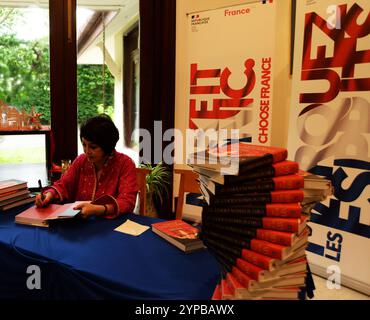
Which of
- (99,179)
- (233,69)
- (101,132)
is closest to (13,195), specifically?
(99,179)

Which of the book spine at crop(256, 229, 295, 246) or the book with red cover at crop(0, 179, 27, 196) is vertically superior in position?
the book spine at crop(256, 229, 295, 246)

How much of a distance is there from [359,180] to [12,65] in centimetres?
304

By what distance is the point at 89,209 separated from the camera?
5.49ft

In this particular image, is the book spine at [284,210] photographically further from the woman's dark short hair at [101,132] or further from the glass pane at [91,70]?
the glass pane at [91,70]

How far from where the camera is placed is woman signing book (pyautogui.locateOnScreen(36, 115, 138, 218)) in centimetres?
176

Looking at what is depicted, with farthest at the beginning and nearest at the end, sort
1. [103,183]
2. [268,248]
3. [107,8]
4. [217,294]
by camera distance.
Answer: [107,8], [103,183], [217,294], [268,248]

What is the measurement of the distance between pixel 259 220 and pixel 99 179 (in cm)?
126

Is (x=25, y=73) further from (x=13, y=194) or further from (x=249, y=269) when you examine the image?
(x=249, y=269)

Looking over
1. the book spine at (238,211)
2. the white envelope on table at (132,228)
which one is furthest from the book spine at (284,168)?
the white envelope on table at (132,228)

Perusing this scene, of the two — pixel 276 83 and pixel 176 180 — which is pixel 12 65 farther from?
pixel 276 83

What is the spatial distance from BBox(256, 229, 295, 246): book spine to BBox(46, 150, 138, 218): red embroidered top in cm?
101

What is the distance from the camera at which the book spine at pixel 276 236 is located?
2.85ft

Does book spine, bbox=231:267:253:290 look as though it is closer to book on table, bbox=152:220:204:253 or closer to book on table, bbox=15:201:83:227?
book on table, bbox=152:220:204:253

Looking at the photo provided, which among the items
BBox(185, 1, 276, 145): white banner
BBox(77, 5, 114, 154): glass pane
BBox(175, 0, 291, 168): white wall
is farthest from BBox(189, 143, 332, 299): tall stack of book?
BBox(77, 5, 114, 154): glass pane
